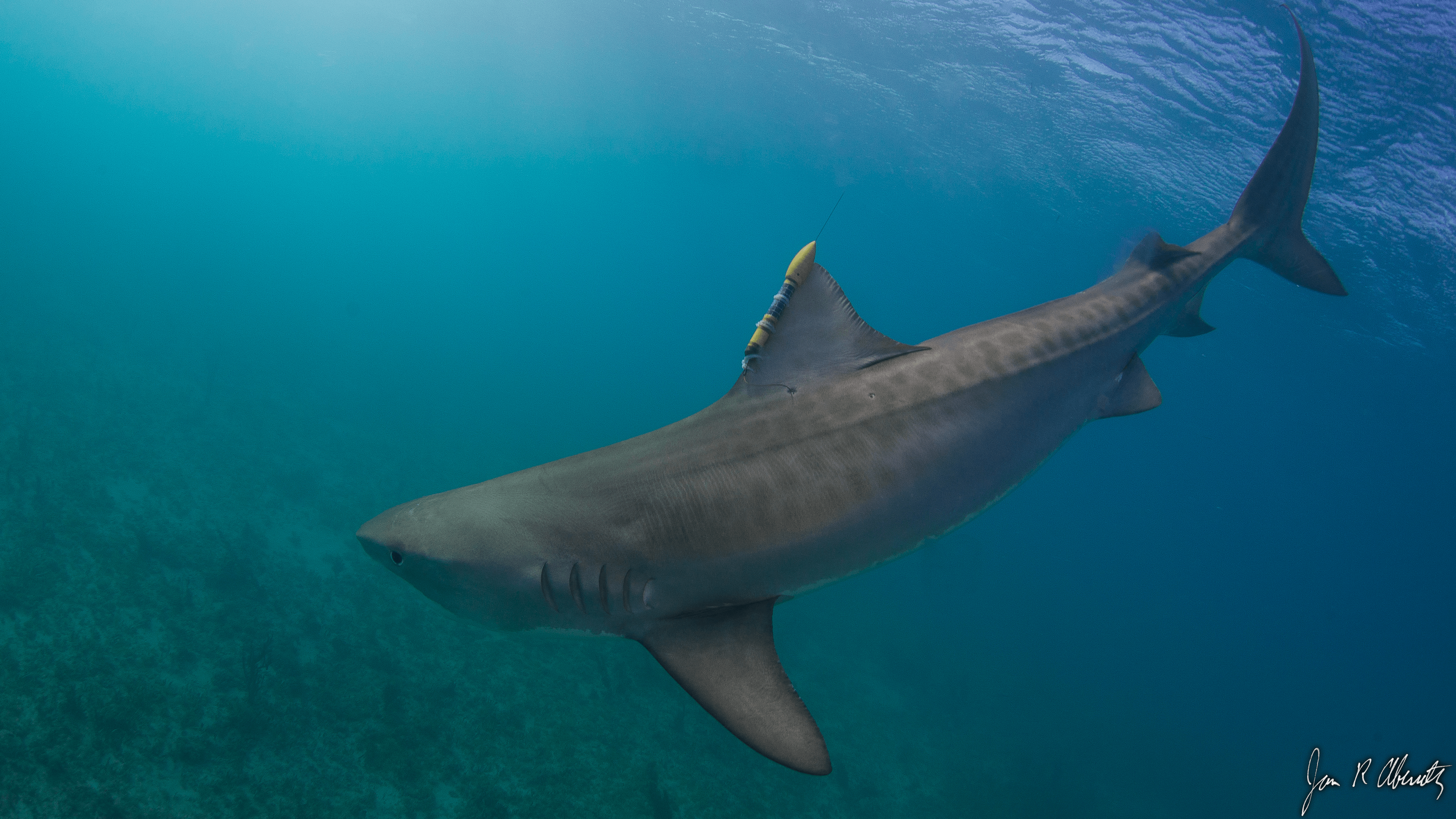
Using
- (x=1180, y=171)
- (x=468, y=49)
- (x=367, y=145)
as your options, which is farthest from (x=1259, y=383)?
(x=367, y=145)

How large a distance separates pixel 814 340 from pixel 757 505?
3.36 ft

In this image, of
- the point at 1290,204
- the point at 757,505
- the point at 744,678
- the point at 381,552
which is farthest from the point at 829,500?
the point at 1290,204

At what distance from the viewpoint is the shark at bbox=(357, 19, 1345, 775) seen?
2420 millimetres

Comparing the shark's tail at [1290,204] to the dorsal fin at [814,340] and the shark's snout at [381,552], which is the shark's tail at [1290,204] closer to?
the dorsal fin at [814,340]

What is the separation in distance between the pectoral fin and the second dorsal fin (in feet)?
3.94

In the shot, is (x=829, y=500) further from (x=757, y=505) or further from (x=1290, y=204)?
(x=1290, y=204)

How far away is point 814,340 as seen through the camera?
3.03m

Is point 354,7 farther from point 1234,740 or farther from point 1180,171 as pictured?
point 1234,740

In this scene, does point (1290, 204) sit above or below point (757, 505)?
above

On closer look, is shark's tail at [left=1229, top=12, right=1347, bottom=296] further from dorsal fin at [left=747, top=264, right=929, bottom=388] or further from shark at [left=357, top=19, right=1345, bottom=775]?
dorsal fin at [left=747, top=264, right=929, bottom=388]

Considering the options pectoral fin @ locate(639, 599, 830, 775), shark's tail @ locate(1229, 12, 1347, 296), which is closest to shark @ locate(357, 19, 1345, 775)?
pectoral fin @ locate(639, 599, 830, 775)

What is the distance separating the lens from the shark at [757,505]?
2420mm

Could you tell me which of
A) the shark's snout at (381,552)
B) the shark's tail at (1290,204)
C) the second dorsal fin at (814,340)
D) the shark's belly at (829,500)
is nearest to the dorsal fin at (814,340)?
the second dorsal fin at (814,340)

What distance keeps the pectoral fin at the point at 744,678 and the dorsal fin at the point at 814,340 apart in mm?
1204
